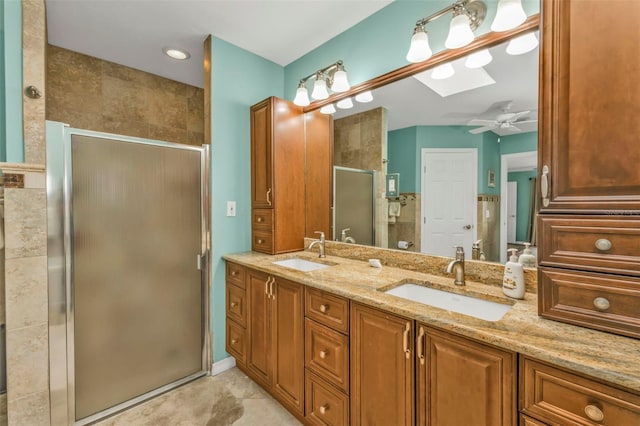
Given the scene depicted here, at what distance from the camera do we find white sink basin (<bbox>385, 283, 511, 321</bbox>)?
1.21 m

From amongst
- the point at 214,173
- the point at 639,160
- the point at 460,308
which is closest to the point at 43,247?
the point at 214,173

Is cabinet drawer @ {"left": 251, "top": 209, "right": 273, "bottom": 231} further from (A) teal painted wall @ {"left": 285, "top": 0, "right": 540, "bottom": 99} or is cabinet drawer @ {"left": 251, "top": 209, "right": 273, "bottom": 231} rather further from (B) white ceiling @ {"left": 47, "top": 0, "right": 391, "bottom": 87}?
(B) white ceiling @ {"left": 47, "top": 0, "right": 391, "bottom": 87}

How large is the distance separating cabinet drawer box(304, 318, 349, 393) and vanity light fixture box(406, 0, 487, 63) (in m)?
1.53

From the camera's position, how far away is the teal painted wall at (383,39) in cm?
153

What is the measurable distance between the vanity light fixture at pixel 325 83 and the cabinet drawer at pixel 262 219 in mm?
921

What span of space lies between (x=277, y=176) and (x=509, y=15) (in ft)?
5.34

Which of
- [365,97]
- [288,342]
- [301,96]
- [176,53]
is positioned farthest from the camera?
[176,53]

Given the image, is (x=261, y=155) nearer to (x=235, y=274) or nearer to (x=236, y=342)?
(x=235, y=274)

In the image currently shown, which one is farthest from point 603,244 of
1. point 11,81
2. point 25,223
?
point 11,81

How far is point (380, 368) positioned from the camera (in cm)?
118

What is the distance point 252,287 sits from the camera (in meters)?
1.91

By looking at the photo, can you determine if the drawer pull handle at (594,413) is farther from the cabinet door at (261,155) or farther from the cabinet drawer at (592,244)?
the cabinet door at (261,155)

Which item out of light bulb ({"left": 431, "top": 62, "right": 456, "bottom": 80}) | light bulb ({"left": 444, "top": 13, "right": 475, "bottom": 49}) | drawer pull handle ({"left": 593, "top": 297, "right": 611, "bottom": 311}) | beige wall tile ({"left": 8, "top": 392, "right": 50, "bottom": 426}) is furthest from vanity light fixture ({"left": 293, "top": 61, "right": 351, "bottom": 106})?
beige wall tile ({"left": 8, "top": 392, "right": 50, "bottom": 426})

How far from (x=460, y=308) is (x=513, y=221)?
500mm
